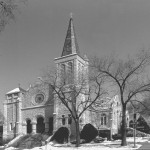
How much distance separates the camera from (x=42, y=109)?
54.4 metres

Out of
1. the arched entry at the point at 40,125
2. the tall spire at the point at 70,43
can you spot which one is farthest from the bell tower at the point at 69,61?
the arched entry at the point at 40,125

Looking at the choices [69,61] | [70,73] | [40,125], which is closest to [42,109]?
[40,125]

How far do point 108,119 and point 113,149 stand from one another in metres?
34.1

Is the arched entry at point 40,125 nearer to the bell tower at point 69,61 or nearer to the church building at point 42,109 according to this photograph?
the church building at point 42,109

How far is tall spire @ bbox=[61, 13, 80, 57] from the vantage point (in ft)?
186

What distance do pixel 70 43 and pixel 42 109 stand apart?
17.2 meters

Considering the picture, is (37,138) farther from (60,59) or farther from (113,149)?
(60,59)

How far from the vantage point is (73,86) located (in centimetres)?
3309

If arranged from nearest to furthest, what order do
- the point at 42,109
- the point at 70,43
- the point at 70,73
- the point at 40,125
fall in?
the point at 70,73 → the point at 42,109 → the point at 40,125 → the point at 70,43

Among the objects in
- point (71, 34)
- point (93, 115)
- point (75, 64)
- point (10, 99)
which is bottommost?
point (93, 115)

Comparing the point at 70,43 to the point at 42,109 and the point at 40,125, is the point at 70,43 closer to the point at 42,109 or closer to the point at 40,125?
the point at 42,109

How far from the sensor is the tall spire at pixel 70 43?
5665 centimetres

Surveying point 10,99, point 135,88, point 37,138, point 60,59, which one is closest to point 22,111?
point 10,99

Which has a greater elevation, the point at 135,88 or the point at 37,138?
the point at 135,88
